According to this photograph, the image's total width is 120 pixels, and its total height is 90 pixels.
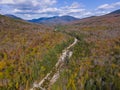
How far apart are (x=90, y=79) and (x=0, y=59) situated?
32429 millimetres

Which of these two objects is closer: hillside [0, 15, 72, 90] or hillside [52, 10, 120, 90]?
hillside [0, 15, 72, 90]

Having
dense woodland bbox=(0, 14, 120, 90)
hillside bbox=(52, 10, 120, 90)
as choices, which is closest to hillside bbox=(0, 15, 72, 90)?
dense woodland bbox=(0, 14, 120, 90)

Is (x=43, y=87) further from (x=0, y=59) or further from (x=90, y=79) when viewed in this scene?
(x=0, y=59)

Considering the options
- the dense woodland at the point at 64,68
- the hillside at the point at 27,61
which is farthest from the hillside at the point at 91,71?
the hillside at the point at 27,61

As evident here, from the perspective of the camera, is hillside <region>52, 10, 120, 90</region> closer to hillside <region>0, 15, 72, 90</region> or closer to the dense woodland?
the dense woodland

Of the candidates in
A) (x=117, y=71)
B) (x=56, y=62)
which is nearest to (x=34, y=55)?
(x=56, y=62)

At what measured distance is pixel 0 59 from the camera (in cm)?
8112

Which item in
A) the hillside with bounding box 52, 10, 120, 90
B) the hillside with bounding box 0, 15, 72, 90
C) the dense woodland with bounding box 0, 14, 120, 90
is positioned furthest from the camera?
the hillside with bounding box 52, 10, 120, 90

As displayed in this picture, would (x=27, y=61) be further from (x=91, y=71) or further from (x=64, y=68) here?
(x=91, y=71)

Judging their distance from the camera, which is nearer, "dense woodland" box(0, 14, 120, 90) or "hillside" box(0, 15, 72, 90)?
"hillside" box(0, 15, 72, 90)

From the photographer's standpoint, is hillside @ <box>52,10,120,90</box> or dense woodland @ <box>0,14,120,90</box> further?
hillside @ <box>52,10,120,90</box>

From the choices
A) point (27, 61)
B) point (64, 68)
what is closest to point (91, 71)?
point (64, 68)

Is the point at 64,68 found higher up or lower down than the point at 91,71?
higher up

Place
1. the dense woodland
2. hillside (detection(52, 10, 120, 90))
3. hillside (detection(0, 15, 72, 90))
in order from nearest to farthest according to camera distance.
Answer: hillside (detection(0, 15, 72, 90)), the dense woodland, hillside (detection(52, 10, 120, 90))
